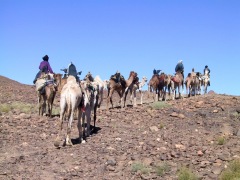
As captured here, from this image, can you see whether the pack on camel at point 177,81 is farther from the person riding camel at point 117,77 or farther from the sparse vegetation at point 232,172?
the sparse vegetation at point 232,172

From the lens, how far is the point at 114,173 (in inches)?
444

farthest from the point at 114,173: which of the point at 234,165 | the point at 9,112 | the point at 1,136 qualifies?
the point at 9,112

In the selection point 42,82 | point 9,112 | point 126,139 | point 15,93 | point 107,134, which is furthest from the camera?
point 15,93

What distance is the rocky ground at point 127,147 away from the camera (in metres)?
11.3

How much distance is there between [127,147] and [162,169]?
2559mm

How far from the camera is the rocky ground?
1132cm

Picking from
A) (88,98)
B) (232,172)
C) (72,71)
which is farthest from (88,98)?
(232,172)

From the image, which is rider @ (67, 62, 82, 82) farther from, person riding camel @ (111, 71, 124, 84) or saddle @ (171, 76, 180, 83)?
saddle @ (171, 76, 180, 83)

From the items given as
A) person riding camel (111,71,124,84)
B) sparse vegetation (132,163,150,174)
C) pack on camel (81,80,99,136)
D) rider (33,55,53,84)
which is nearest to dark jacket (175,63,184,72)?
person riding camel (111,71,124,84)

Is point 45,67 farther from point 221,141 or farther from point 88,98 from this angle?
point 221,141

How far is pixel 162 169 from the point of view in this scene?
11.3 meters

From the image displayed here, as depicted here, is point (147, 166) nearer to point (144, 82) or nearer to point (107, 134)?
point (107, 134)

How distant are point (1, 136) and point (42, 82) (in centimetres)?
424

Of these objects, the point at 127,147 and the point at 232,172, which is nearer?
the point at 232,172
